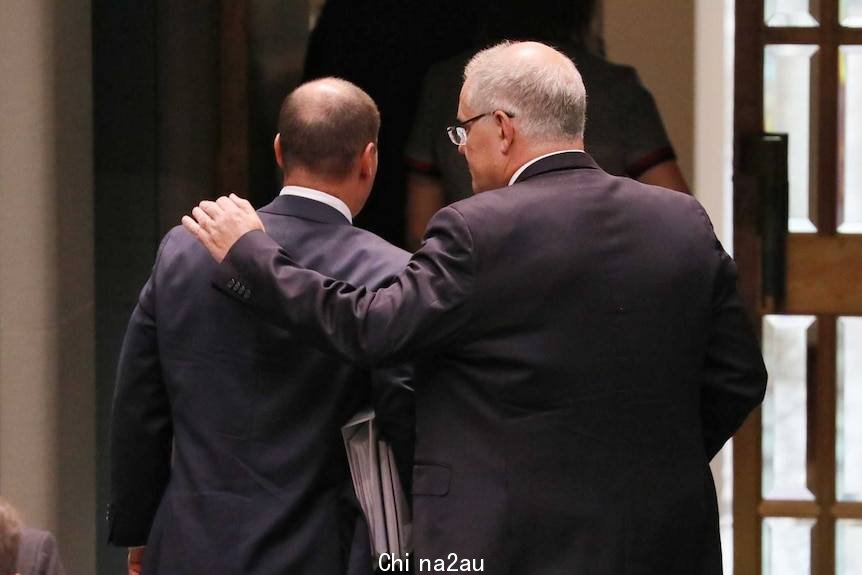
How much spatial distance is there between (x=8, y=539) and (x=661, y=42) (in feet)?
8.98

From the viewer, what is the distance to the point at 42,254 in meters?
3.92

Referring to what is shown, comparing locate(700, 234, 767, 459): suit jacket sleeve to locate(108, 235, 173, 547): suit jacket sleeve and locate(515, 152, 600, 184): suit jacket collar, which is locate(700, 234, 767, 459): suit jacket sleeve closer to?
locate(515, 152, 600, 184): suit jacket collar

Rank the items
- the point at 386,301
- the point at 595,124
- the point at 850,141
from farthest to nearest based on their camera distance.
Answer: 1. the point at 850,141
2. the point at 595,124
3. the point at 386,301

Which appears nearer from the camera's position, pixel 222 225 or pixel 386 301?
pixel 386 301

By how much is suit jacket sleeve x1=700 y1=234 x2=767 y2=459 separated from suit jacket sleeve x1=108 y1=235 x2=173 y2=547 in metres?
1.02

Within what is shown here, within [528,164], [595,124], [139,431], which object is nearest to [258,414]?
[139,431]

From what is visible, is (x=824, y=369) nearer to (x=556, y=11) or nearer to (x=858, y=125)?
(x=858, y=125)

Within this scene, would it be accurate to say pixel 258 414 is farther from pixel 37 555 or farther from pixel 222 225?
pixel 37 555

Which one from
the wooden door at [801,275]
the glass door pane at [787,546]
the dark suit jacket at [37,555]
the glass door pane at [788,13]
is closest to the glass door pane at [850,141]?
the wooden door at [801,275]

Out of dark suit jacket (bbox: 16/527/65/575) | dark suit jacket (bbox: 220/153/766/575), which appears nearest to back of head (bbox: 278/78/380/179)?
dark suit jacket (bbox: 220/153/766/575)

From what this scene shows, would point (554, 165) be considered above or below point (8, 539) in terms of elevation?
above

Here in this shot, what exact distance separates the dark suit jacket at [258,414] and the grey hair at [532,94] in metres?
0.35

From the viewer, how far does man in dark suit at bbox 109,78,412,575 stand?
2783mm

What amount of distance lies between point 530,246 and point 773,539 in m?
2.21
